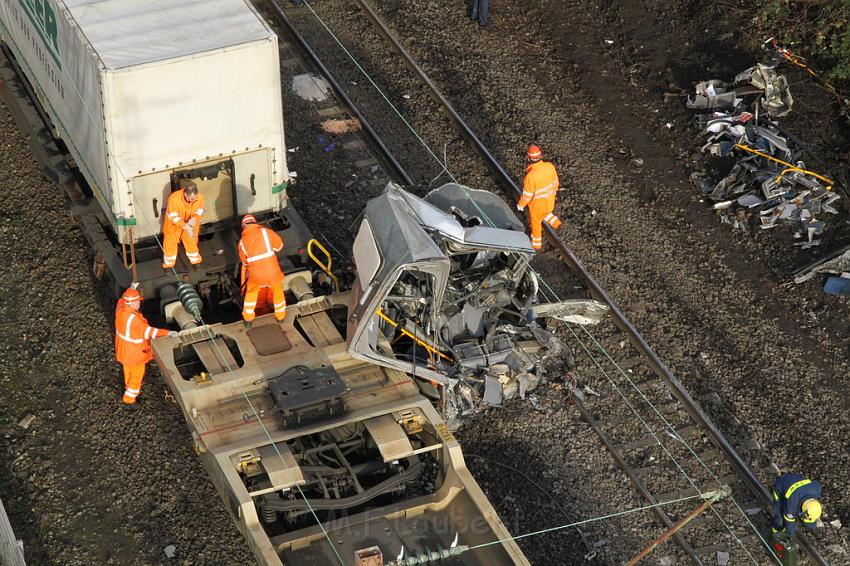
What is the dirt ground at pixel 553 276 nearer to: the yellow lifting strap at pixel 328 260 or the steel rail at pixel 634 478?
the steel rail at pixel 634 478

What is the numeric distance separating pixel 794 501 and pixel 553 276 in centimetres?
399

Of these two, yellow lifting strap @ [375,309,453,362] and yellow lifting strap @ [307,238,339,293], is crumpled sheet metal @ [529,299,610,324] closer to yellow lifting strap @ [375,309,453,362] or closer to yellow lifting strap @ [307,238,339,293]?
yellow lifting strap @ [375,309,453,362]

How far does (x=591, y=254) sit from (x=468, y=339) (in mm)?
2575

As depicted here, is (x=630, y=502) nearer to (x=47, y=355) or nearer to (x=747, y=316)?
(x=747, y=316)

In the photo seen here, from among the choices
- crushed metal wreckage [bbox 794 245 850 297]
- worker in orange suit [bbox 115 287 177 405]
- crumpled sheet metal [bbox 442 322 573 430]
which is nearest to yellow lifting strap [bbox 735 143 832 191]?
crushed metal wreckage [bbox 794 245 850 297]

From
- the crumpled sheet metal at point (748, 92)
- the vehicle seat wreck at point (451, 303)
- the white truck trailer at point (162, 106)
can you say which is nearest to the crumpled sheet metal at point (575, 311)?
the vehicle seat wreck at point (451, 303)

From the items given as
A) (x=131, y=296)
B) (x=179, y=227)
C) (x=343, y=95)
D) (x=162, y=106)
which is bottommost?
(x=343, y=95)

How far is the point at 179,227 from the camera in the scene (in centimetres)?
1226

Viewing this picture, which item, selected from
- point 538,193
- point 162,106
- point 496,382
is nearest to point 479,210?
point 538,193

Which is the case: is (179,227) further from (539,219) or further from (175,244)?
(539,219)

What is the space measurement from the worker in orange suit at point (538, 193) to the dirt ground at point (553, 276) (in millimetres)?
474

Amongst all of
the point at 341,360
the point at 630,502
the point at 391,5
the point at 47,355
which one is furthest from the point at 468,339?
the point at 391,5

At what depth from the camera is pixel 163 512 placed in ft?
37.2

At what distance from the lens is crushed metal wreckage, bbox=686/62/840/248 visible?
15.0 m
